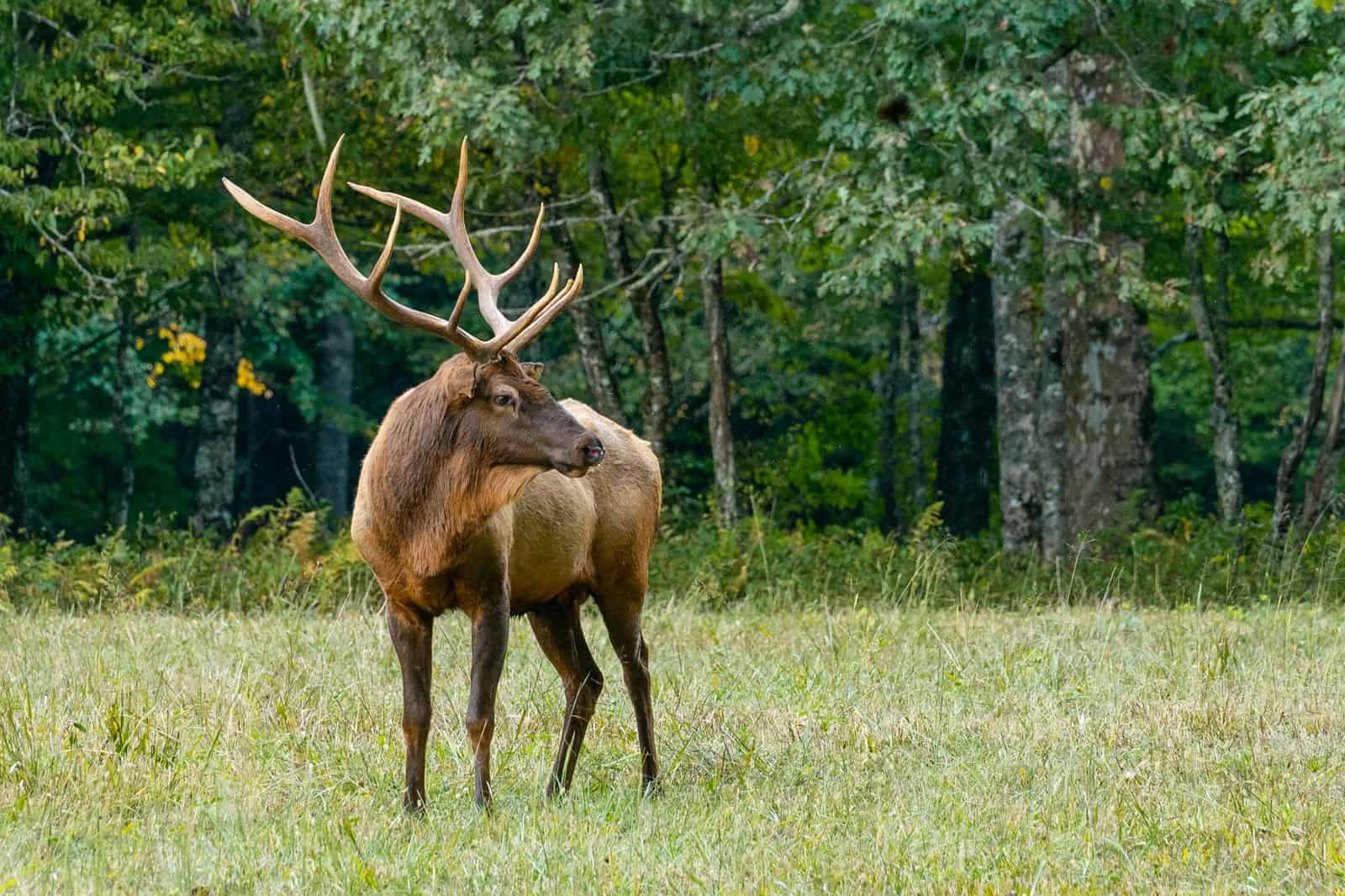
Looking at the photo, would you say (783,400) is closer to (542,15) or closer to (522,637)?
(542,15)

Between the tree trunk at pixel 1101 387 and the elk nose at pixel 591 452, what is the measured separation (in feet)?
34.5

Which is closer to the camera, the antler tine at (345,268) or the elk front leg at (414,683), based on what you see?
the antler tine at (345,268)

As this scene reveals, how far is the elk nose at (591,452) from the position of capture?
6.66 meters

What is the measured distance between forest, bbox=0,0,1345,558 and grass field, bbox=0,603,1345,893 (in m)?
4.66

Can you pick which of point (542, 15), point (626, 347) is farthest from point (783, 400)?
point (542, 15)

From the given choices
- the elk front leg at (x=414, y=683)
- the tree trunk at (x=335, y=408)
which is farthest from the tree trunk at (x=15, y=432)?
the elk front leg at (x=414, y=683)

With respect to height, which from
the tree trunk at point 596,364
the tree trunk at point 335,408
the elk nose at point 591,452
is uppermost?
→ the elk nose at point 591,452

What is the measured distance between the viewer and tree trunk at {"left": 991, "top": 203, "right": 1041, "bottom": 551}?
18359 mm

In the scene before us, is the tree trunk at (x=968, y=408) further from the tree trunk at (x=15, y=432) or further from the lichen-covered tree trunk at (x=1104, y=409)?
the tree trunk at (x=15, y=432)

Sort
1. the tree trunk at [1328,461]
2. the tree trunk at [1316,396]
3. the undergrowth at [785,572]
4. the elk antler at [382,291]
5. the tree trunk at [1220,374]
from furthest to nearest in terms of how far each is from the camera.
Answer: the tree trunk at [1220,374] → the tree trunk at [1316,396] → the tree trunk at [1328,461] → the undergrowth at [785,572] → the elk antler at [382,291]

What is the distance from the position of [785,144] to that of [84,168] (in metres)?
7.03

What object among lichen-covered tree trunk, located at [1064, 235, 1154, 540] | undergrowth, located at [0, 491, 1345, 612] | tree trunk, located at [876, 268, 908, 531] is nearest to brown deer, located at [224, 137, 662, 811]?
undergrowth, located at [0, 491, 1345, 612]

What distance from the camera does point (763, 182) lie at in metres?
16.0

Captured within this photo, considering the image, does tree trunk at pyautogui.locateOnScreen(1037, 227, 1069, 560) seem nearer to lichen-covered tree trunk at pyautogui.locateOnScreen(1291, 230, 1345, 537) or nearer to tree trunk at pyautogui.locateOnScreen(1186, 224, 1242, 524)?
tree trunk at pyautogui.locateOnScreen(1186, 224, 1242, 524)
